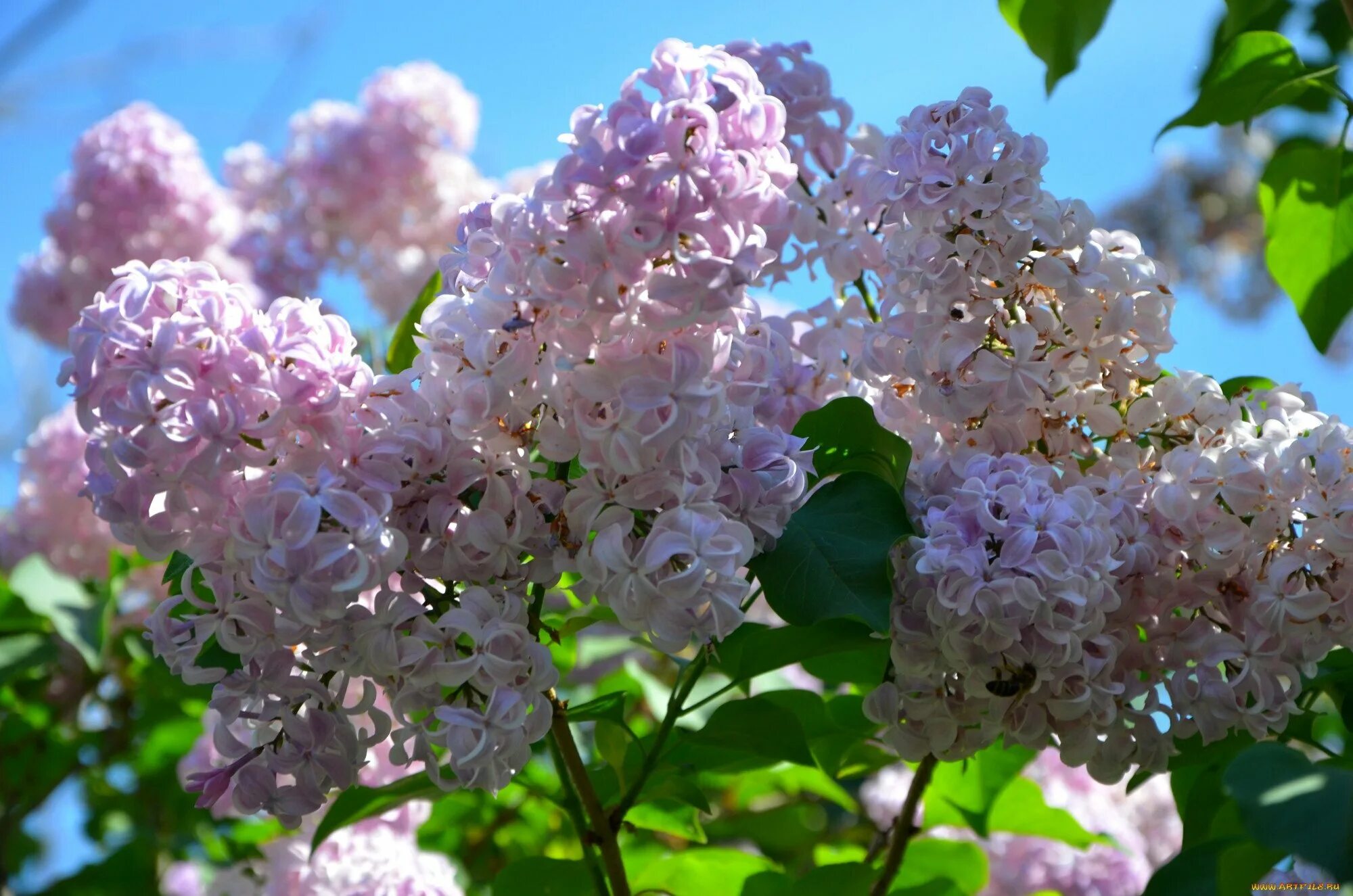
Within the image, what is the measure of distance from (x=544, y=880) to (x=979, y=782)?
55cm

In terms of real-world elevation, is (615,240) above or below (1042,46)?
below

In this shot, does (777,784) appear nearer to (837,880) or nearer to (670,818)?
(670,818)

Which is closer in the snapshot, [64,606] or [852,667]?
[852,667]

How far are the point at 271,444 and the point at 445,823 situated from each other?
0.82 meters

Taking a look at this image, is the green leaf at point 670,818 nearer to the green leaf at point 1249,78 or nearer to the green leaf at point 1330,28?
the green leaf at point 1249,78

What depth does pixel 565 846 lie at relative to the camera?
4.99 feet

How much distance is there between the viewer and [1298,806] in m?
0.54

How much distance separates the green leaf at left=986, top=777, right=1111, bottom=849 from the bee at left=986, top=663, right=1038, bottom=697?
624mm

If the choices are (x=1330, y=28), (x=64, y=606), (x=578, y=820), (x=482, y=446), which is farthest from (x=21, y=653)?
(x=1330, y=28)

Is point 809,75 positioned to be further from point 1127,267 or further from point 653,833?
point 653,833

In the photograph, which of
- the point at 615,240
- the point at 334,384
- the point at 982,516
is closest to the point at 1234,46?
the point at 982,516

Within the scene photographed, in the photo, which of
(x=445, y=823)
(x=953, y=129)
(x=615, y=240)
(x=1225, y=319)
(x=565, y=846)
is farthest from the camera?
(x=1225, y=319)

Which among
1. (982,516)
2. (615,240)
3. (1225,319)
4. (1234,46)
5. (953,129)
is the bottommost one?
(982,516)

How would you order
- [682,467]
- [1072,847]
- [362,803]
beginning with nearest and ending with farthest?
[682,467] < [362,803] < [1072,847]
